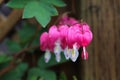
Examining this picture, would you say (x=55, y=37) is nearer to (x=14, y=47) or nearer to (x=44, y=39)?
(x=44, y=39)

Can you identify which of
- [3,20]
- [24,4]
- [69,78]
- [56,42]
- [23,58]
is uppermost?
[24,4]

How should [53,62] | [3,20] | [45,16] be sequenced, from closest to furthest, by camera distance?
[45,16]
[53,62]
[3,20]

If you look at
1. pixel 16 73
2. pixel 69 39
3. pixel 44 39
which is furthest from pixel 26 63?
pixel 69 39

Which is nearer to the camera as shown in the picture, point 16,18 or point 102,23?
point 102,23

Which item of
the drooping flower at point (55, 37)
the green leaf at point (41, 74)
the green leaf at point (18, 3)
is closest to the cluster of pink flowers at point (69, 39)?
the drooping flower at point (55, 37)

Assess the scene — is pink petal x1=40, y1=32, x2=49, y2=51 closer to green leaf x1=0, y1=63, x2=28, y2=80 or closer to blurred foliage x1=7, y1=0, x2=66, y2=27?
blurred foliage x1=7, y1=0, x2=66, y2=27

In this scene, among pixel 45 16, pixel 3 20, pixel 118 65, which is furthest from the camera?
pixel 3 20

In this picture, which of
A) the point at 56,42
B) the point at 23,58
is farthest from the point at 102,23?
the point at 23,58

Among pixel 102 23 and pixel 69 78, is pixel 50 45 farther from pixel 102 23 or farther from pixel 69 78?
pixel 69 78
